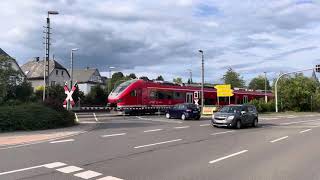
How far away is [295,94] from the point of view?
71.9 m

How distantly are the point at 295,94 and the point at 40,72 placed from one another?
53444mm

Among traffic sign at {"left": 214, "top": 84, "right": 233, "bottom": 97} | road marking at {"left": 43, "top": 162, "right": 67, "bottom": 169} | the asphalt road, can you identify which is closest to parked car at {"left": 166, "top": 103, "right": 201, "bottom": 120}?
traffic sign at {"left": 214, "top": 84, "right": 233, "bottom": 97}

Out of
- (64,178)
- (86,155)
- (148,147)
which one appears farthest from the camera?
(148,147)

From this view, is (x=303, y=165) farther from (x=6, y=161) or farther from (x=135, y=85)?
(x=135, y=85)

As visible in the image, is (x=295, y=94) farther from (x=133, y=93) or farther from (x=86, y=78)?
(x=86, y=78)

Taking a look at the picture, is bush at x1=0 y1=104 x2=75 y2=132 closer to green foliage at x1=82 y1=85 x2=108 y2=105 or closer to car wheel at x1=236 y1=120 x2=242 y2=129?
car wheel at x1=236 y1=120 x2=242 y2=129

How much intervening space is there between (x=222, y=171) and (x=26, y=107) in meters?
17.3

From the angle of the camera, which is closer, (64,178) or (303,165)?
(64,178)

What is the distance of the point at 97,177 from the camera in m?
10.5

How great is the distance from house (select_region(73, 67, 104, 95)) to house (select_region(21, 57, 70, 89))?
1057cm

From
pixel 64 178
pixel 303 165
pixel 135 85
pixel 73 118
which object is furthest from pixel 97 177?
pixel 135 85

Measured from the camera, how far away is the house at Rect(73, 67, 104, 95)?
115 m

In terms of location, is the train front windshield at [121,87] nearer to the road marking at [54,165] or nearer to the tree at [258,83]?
the road marking at [54,165]

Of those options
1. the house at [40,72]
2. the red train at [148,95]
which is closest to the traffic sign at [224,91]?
the red train at [148,95]
